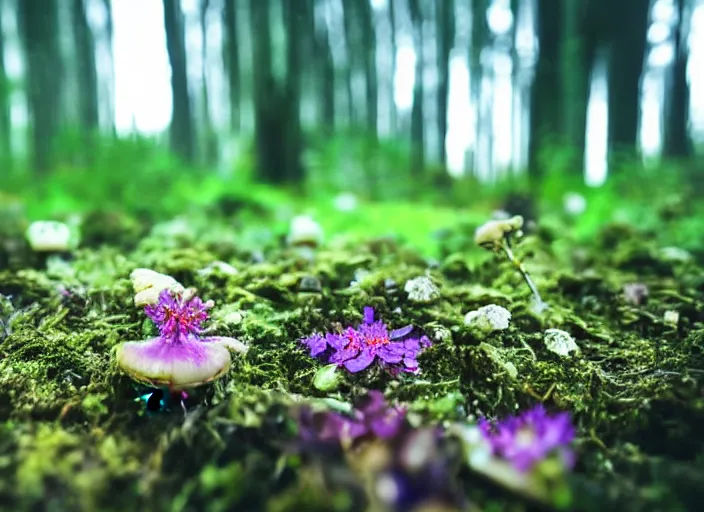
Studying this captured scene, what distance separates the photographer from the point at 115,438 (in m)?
1.38

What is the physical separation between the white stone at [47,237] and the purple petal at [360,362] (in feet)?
6.22

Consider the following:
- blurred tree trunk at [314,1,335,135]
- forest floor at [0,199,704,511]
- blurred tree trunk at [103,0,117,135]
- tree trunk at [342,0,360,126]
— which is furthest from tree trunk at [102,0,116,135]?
forest floor at [0,199,704,511]

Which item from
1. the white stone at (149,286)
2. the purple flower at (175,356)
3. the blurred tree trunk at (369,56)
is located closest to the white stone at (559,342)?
the purple flower at (175,356)

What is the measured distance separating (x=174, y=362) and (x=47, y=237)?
1765 mm

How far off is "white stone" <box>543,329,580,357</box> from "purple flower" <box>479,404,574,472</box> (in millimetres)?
598

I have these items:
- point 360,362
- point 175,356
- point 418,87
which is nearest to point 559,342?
point 360,362

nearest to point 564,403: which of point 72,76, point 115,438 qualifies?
point 115,438

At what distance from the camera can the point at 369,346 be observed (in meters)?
1.82

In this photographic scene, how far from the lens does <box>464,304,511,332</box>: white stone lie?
2.00 metres

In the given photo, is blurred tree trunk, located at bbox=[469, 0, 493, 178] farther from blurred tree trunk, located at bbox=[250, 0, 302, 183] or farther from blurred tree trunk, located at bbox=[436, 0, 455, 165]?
blurred tree trunk, located at bbox=[250, 0, 302, 183]

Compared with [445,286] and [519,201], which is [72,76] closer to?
[519,201]

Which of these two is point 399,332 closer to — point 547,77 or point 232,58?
point 547,77

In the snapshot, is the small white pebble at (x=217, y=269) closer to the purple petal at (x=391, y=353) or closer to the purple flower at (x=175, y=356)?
the purple flower at (x=175, y=356)

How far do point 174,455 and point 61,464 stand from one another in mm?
257
